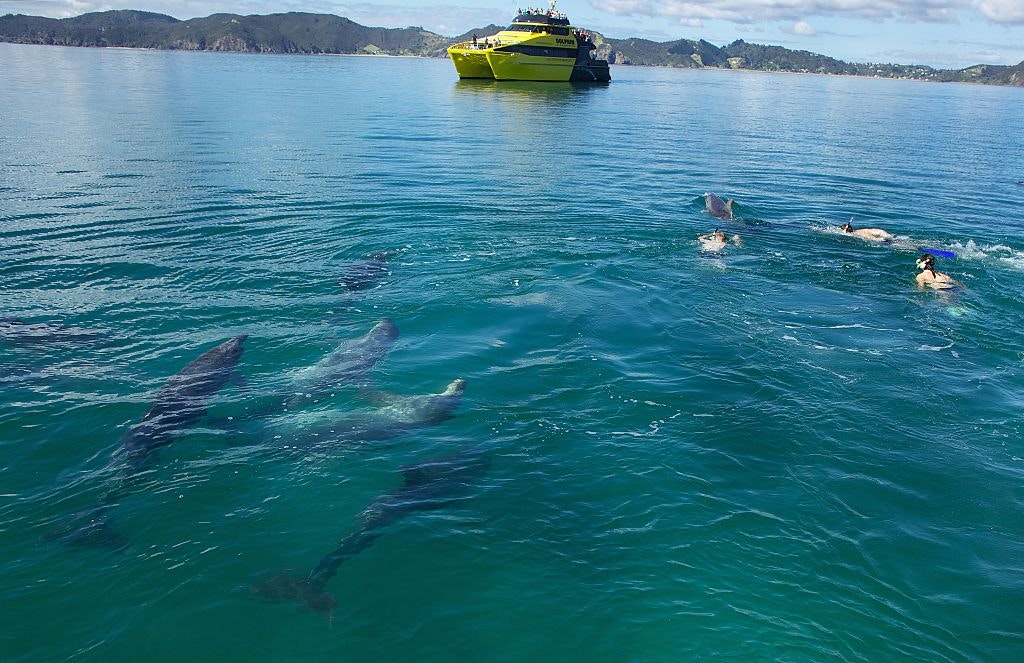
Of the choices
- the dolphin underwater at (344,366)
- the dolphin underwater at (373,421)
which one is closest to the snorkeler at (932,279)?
the dolphin underwater at (373,421)

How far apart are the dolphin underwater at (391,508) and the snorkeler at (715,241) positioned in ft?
60.7

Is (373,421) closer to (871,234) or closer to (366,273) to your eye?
(366,273)

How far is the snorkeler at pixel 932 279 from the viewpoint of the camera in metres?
24.5

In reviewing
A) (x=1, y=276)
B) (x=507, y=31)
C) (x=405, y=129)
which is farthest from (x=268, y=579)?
(x=507, y=31)

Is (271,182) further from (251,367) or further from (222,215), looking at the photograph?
(251,367)

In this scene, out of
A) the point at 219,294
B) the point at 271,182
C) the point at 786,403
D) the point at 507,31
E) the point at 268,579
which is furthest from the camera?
the point at 507,31

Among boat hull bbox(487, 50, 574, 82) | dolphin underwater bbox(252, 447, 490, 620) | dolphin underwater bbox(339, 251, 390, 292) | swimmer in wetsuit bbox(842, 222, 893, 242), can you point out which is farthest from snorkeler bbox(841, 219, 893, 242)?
boat hull bbox(487, 50, 574, 82)

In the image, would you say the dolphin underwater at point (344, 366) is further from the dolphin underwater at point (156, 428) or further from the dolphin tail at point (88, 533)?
the dolphin tail at point (88, 533)

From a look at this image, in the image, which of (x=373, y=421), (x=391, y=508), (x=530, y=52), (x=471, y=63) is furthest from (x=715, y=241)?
(x=471, y=63)

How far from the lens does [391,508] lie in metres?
12.8

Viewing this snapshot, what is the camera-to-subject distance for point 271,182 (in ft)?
122

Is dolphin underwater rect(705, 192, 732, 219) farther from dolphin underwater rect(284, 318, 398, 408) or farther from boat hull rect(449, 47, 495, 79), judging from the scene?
boat hull rect(449, 47, 495, 79)

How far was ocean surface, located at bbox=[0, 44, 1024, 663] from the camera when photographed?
34.6ft

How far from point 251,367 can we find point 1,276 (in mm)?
11937
